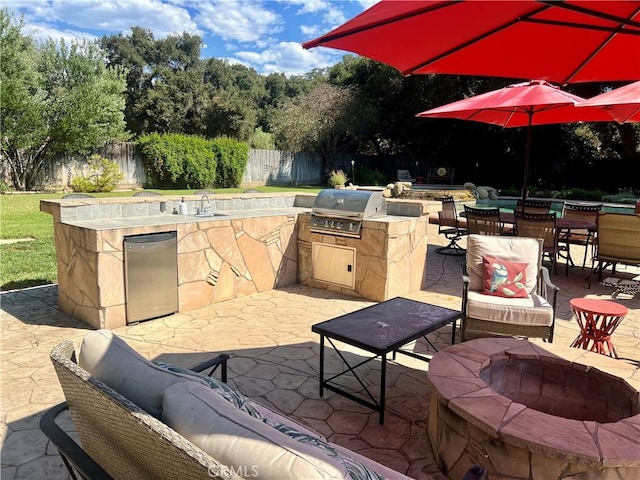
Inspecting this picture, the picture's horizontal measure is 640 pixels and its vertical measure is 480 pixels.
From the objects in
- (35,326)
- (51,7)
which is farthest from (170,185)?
(35,326)

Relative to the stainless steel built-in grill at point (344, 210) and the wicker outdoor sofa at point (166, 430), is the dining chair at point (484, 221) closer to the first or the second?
the stainless steel built-in grill at point (344, 210)

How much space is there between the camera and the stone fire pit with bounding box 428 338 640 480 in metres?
1.76

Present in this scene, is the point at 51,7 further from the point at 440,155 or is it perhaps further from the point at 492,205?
the point at 440,155

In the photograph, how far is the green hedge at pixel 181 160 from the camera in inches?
639

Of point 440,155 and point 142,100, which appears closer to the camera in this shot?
point 440,155

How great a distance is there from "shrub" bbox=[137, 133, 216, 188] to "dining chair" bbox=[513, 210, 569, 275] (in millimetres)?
13095

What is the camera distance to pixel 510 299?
12.5 ft

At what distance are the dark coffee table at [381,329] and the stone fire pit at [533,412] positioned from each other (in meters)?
0.30

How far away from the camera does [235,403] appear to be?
135 centimetres

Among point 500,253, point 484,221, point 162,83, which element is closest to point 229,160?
point 162,83

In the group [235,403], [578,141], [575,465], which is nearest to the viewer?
[235,403]

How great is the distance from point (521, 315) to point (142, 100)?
28.5m

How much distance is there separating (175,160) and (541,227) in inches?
531

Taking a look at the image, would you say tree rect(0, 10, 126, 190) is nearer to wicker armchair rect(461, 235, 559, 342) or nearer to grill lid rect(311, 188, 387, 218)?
grill lid rect(311, 188, 387, 218)
